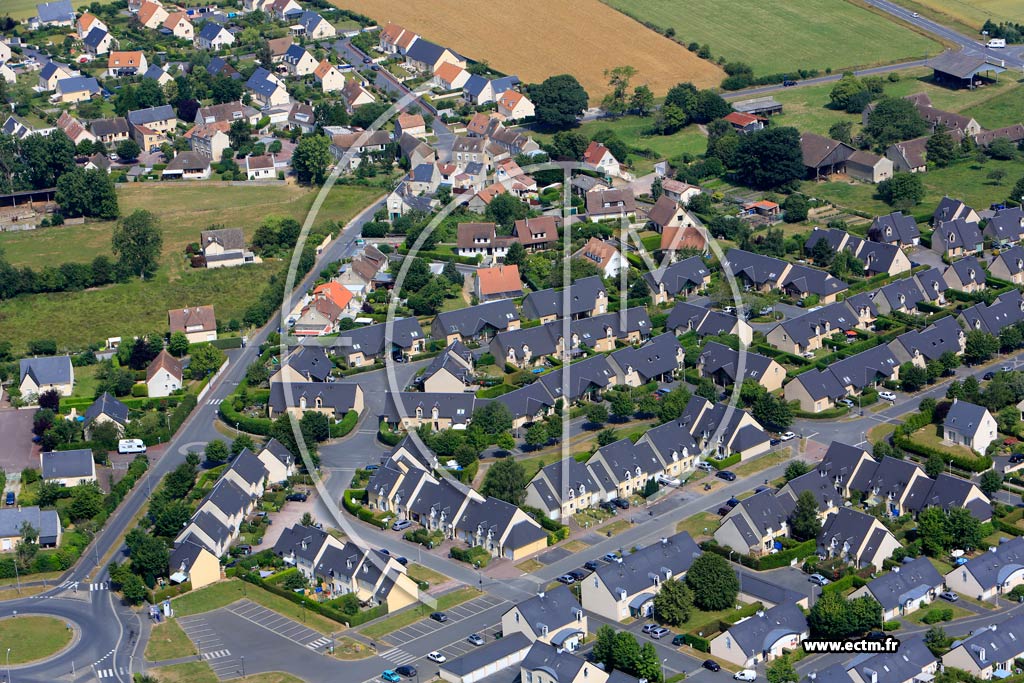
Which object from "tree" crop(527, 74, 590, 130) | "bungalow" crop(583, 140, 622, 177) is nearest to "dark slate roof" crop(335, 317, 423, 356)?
"bungalow" crop(583, 140, 622, 177)

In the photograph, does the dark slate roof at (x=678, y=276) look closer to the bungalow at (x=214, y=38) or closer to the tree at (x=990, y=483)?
the tree at (x=990, y=483)

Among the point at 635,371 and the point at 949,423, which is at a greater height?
the point at 949,423

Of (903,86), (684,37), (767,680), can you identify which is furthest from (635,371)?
(684,37)

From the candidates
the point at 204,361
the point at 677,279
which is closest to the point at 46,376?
the point at 204,361

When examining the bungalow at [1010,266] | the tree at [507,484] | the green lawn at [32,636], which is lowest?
the green lawn at [32,636]

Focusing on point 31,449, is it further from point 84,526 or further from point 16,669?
point 16,669

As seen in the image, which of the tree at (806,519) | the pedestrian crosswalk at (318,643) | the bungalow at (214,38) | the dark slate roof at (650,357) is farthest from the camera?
the bungalow at (214,38)

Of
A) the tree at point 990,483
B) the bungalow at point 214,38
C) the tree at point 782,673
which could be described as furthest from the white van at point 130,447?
the bungalow at point 214,38
